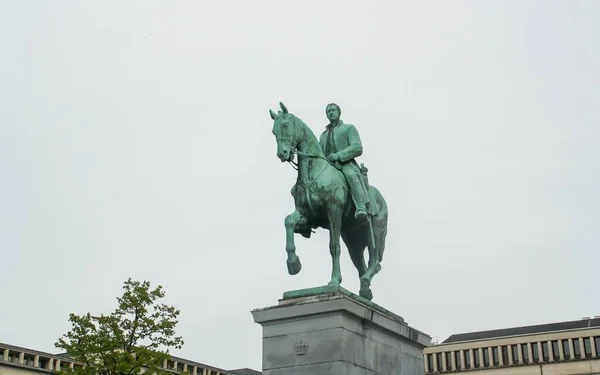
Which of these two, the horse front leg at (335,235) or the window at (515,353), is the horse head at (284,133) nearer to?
the horse front leg at (335,235)

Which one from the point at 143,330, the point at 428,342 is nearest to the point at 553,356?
the point at 143,330

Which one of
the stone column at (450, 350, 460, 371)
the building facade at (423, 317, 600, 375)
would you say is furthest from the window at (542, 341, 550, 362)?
the stone column at (450, 350, 460, 371)

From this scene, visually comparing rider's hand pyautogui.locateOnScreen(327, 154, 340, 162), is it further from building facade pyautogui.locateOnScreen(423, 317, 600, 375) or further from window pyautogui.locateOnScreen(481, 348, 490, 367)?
window pyautogui.locateOnScreen(481, 348, 490, 367)

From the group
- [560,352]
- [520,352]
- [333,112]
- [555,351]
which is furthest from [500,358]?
[333,112]

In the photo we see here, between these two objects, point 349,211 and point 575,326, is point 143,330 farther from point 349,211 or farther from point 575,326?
point 575,326

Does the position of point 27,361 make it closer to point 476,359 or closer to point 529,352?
point 476,359

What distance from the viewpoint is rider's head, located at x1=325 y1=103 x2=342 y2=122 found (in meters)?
17.5

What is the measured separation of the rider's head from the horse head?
1519 millimetres

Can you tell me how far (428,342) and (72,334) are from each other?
2631cm

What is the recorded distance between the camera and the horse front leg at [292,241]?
15984 mm

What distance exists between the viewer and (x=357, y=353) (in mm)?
14984

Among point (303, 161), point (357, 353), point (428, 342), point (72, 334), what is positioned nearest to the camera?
point (357, 353)

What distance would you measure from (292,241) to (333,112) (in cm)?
310

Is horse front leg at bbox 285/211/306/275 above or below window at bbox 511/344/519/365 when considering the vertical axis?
below
